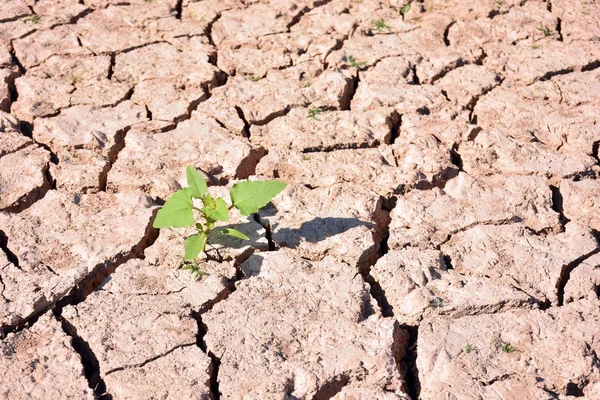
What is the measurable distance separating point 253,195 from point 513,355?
1.08 m

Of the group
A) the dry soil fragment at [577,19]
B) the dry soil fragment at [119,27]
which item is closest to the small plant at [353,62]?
the dry soil fragment at [119,27]

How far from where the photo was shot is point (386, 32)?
412 cm

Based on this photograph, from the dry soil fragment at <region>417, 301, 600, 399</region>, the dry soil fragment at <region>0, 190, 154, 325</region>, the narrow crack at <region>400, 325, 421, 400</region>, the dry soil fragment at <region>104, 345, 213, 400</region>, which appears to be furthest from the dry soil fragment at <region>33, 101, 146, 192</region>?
the dry soil fragment at <region>417, 301, 600, 399</region>

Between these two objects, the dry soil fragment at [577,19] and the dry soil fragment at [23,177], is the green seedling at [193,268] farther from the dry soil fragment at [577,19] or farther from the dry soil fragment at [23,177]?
the dry soil fragment at [577,19]

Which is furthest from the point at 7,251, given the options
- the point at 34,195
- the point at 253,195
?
the point at 253,195

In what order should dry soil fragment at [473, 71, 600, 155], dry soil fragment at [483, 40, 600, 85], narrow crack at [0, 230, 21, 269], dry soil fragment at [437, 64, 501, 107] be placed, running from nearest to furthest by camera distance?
narrow crack at [0, 230, 21, 269] → dry soil fragment at [473, 71, 600, 155] → dry soil fragment at [437, 64, 501, 107] → dry soil fragment at [483, 40, 600, 85]

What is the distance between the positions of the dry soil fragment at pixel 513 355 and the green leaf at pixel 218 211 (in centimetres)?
82

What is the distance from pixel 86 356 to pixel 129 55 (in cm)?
204

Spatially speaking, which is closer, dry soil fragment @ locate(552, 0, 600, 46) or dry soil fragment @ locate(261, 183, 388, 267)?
dry soil fragment @ locate(261, 183, 388, 267)

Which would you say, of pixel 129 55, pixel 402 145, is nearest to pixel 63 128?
pixel 129 55

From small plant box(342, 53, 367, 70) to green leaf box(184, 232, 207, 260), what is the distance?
5.29 feet

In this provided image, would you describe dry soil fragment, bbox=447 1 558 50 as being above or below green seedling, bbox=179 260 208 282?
above

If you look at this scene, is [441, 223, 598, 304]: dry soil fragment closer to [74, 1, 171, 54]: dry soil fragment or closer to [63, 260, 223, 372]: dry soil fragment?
[63, 260, 223, 372]: dry soil fragment

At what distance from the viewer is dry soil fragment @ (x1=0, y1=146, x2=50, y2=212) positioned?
295cm
